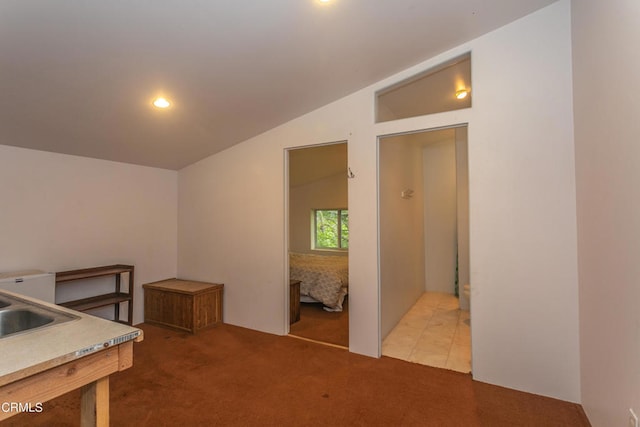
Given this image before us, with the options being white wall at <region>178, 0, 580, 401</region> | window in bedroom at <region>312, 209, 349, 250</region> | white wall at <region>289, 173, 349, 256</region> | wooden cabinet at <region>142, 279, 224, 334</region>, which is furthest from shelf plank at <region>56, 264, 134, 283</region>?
window in bedroom at <region>312, 209, 349, 250</region>

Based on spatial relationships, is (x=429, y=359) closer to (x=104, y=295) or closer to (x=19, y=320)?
(x=19, y=320)

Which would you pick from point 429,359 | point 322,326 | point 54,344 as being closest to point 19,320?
point 54,344

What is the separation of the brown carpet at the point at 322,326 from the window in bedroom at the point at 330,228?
2.22m

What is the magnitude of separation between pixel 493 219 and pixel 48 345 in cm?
266

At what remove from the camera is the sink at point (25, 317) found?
1.34 meters

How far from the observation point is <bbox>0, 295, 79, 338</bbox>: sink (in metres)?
1.34

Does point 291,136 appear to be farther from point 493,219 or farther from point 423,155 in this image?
point 423,155

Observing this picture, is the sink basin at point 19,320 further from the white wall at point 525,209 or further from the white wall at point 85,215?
the white wall at point 525,209

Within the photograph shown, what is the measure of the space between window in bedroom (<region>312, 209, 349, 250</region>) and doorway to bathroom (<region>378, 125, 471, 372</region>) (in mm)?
1710

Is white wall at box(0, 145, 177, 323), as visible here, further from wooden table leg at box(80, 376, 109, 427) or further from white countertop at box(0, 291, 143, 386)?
wooden table leg at box(80, 376, 109, 427)

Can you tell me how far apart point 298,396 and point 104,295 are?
8.42ft

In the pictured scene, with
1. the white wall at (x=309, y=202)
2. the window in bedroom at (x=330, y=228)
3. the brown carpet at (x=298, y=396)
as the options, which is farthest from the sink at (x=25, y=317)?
the window in bedroom at (x=330, y=228)

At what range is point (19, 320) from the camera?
1395 mm

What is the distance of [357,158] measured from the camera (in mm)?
2811
